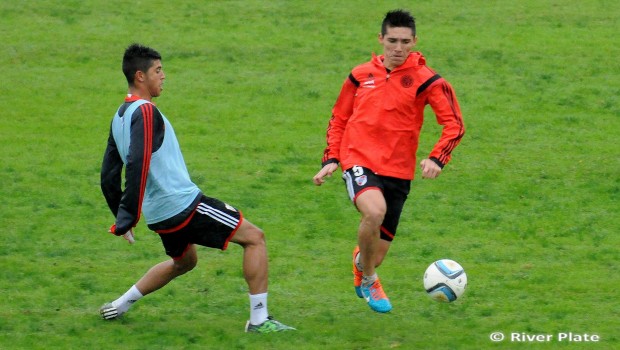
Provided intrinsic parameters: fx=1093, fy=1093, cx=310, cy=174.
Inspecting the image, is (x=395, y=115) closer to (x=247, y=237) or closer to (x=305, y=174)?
(x=247, y=237)

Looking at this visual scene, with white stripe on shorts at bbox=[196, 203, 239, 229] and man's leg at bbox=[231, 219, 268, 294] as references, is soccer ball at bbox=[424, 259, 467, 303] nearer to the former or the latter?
man's leg at bbox=[231, 219, 268, 294]

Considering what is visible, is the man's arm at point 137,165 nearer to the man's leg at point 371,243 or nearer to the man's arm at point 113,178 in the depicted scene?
the man's arm at point 113,178

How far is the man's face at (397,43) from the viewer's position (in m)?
8.72

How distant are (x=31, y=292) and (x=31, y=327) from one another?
1038 millimetres

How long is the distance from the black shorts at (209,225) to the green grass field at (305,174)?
776mm

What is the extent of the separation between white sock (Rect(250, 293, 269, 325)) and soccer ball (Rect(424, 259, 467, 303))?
4.53 feet

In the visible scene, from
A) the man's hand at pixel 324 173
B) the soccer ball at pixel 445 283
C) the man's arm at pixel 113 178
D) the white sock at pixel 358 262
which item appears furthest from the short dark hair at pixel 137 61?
the soccer ball at pixel 445 283

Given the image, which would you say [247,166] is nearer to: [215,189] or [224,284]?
[215,189]

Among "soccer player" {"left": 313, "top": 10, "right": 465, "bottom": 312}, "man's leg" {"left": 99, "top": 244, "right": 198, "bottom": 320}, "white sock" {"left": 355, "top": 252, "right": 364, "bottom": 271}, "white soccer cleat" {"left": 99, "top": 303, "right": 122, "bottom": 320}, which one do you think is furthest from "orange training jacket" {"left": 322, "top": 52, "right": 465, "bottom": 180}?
"white soccer cleat" {"left": 99, "top": 303, "right": 122, "bottom": 320}

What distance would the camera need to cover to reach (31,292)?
379 inches

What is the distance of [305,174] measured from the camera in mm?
14156

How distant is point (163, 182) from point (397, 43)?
2.19 metres

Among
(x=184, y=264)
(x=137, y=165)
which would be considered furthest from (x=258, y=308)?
(x=137, y=165)

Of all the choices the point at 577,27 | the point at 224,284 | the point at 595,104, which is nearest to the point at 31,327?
the point at 224,284
